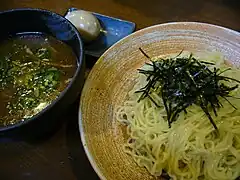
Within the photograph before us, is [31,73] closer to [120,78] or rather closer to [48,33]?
[48,33]

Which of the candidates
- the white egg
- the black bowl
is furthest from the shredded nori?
the white egg

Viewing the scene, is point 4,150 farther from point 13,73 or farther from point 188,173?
point 188,173

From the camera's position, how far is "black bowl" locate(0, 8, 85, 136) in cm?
137

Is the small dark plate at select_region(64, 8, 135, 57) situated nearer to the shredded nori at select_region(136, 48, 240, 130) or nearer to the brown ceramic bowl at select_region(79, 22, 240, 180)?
the brown ceramic bowl at select_region(79, 22, 240, 180)

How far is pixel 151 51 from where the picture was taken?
5.81 ft

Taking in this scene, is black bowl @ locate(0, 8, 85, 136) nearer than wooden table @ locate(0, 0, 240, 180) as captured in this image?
Yes

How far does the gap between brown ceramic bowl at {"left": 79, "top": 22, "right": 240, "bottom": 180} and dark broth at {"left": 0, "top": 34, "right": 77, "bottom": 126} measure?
124mm

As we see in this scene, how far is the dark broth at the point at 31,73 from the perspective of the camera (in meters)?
1.49

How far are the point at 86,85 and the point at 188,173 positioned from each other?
1.83 ft

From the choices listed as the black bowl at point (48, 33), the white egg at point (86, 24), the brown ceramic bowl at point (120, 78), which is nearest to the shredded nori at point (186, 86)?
the brown ceramic bowl at point (120, 78)

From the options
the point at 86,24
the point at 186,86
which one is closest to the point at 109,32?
the point at 86,24

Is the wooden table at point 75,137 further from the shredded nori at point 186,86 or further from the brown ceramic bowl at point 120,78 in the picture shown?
the shredded nori at point 186,86

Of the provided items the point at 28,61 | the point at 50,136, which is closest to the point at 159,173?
the point at 50,136

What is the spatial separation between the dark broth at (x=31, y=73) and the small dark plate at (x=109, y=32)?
255 mm
